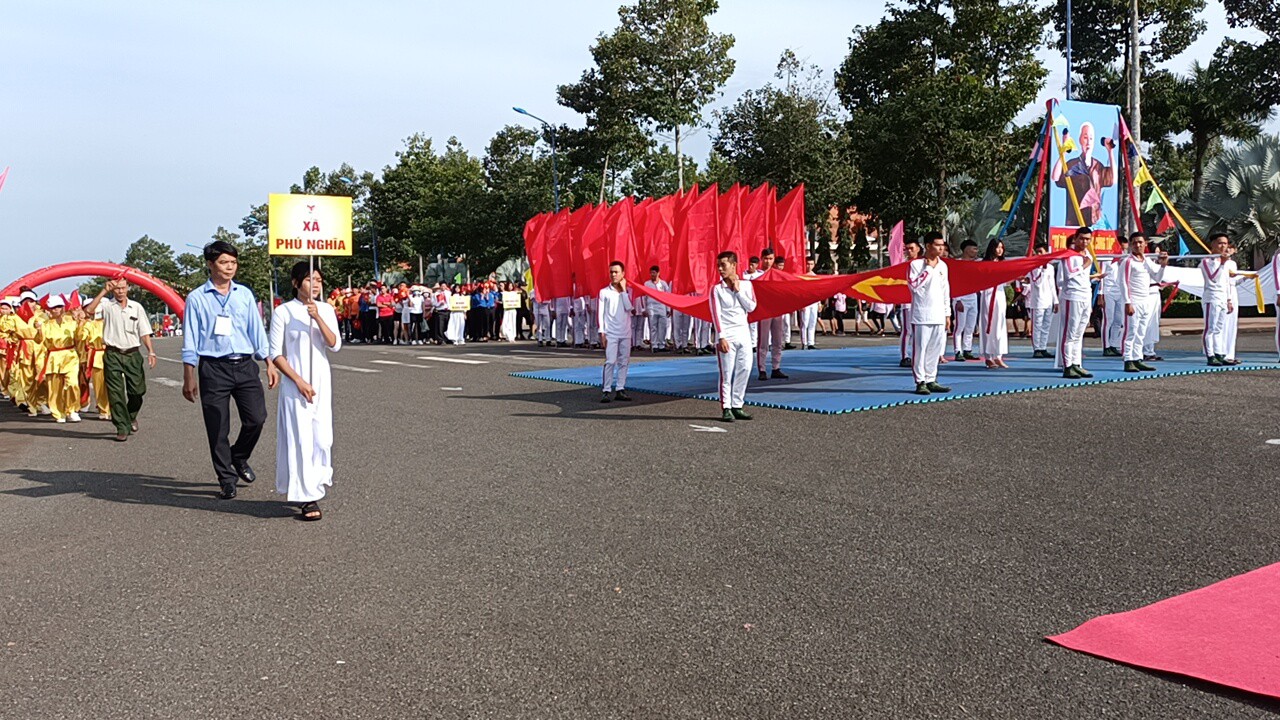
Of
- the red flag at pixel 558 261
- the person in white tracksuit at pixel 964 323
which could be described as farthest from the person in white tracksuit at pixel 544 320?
the person in white tracksuit at pixel 964 323

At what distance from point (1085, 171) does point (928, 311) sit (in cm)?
868

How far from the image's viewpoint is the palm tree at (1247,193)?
28.6 m

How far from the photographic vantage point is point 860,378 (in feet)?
50.1

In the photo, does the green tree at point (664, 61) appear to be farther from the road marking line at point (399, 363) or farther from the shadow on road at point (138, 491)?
the shadow on road at point (138, 491)

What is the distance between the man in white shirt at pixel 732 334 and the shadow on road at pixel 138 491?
5237mm

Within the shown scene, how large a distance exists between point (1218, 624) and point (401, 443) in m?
7.64

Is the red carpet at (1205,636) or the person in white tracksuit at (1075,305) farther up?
the person in white tracksuit at (1075,305)

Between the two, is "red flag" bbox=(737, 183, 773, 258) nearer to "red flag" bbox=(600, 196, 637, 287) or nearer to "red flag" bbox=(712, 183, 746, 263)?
"red flag" bbox=(712, 183, 746, 263)

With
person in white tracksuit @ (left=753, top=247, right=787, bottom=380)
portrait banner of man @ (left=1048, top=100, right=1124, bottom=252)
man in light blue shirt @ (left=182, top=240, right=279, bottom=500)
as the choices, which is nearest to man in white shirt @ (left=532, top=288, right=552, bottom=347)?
person in white tracksuit @ (left=753, top=247, right=787, bottom=380)

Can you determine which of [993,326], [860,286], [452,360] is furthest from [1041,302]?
[452,360]

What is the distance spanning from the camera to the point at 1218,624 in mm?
4496

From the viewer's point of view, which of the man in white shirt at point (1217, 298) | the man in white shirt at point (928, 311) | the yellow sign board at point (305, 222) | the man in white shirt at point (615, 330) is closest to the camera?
the man in white shirt at point (928, 311)

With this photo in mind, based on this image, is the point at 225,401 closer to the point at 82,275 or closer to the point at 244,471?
the point at 244,471

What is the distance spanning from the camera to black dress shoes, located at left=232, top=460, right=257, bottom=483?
8.16 meters
